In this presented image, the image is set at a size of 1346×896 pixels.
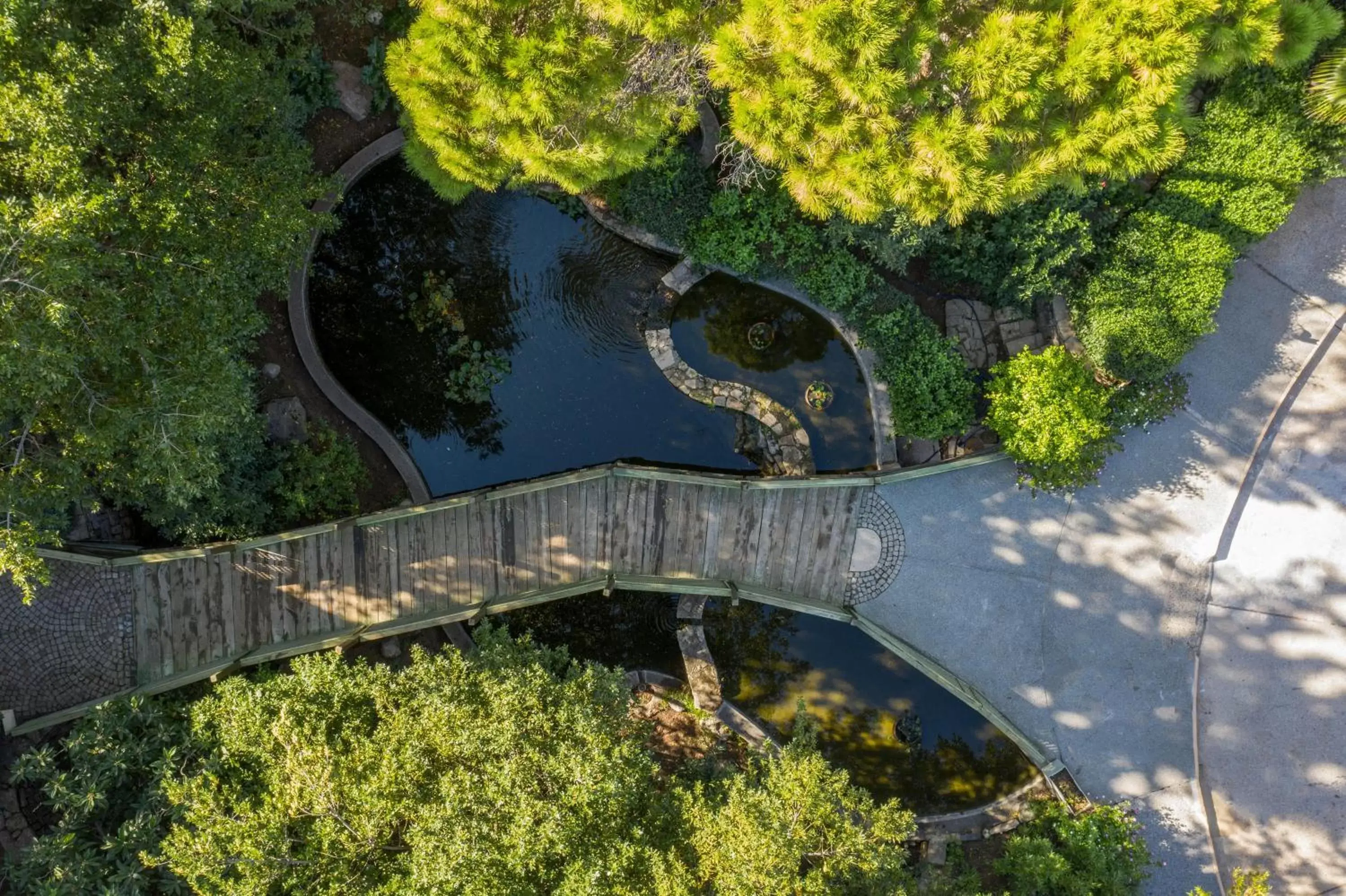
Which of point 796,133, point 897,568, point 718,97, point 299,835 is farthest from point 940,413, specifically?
point 299,835

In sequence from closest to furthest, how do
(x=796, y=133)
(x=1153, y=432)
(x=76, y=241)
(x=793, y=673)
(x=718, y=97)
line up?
(x=76, y=241) < (x=796, y=133) < (x=718, y=97) < (x=1153, y=432) < (x=793, y=673)

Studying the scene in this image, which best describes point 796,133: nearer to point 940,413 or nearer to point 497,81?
point 497,81

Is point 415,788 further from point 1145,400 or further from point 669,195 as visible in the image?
point 1145,400

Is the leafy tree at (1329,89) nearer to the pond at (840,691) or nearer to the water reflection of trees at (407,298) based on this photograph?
the pond at (840,691)

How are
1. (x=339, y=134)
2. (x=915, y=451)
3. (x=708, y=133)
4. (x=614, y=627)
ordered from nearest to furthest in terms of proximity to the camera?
1. (x=708, y=133)
2. (x=339, y=134)
3. (x=915, y=451)
4. (x=614, y=627)

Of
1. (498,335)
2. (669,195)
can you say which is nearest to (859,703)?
(498,335)
